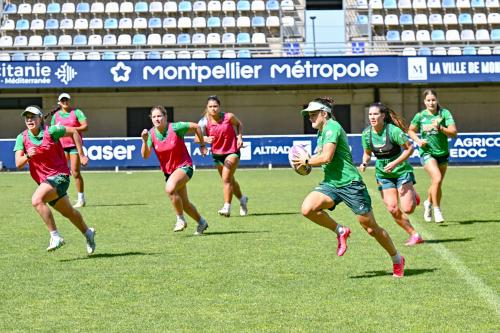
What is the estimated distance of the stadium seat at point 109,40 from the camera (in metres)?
36.1

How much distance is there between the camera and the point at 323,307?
7.07 meters

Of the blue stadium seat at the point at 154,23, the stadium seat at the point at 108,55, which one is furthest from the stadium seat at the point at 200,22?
the stadium seat at the point at 108,55

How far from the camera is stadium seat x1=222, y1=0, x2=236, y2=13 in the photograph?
3772 cm

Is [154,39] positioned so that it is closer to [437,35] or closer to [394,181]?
[437,35]

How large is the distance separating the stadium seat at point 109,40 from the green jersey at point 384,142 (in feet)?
86.6

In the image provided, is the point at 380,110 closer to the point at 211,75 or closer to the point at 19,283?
the point at 19,283

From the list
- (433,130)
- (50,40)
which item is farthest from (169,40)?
(433,130)

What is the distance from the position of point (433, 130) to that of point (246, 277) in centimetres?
536

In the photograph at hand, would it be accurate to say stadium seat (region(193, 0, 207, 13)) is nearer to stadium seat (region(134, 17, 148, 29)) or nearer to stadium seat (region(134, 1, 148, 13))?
stadium seat (region(134, 1, 148, 13))

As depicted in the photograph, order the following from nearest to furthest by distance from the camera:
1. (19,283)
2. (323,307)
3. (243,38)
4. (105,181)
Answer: (323,307) → (19,283) → (105,181) → (243,38)

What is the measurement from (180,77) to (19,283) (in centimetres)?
2516

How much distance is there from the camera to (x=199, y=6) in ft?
→ 124

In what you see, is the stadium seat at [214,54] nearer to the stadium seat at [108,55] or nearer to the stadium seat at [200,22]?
the stadium seat at [200,22]

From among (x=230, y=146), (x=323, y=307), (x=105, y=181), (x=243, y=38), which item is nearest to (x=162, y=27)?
(x=243, y=38)
